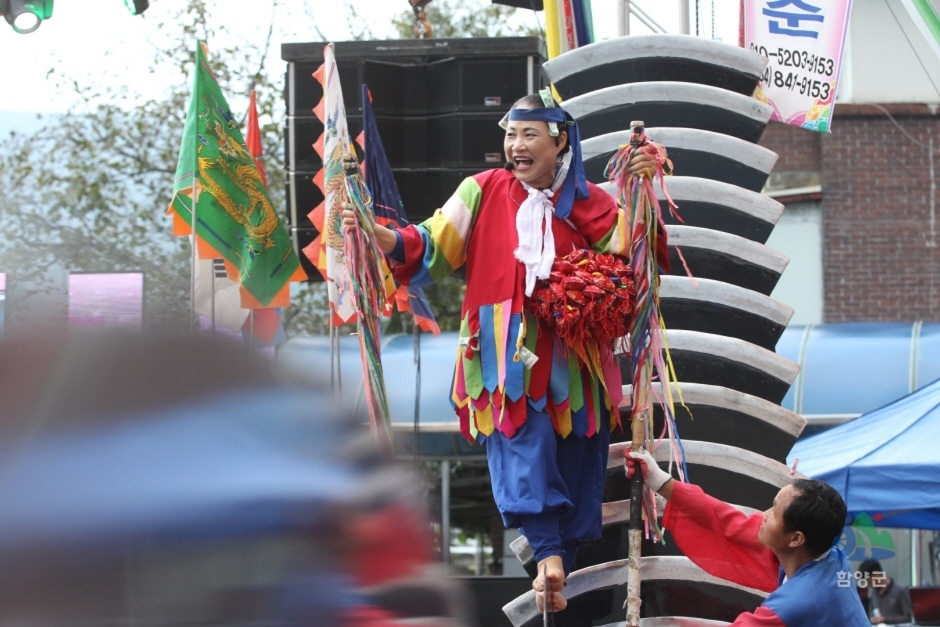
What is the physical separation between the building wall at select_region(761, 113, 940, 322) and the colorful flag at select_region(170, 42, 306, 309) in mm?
8132

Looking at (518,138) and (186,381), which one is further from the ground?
(518,138)

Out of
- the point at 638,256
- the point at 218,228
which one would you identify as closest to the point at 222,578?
the point at 638,256

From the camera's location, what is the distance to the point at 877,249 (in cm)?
1477

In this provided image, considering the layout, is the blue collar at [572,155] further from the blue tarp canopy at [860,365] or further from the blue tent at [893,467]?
the blue tarp canopy at [860,365]

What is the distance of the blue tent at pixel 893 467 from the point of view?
6.93 m

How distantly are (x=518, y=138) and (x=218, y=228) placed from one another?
427 centimetres

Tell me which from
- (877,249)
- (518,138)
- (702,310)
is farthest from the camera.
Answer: (877,249)

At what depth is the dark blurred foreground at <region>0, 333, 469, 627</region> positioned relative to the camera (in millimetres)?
1581

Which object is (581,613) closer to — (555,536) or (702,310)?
(555,536)

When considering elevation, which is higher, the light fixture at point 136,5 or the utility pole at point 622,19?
the light fixture at point 136,5

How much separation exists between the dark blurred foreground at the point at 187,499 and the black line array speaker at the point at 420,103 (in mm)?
6121

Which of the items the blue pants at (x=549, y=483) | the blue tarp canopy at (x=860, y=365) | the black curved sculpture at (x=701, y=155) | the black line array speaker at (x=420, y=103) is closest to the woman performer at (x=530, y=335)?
the blue pants at (x=549, y=483)

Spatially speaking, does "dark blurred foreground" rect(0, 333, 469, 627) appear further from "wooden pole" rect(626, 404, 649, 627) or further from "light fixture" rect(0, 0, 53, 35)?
"light fixture" rect(0, 0, 53, 35)

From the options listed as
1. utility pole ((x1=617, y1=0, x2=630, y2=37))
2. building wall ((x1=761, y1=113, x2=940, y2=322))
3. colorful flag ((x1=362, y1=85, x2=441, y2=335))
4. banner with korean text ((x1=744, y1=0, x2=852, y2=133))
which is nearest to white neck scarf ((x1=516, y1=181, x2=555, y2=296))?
utility pole ((x1=617, y1=0, x2=630, y2=37))
